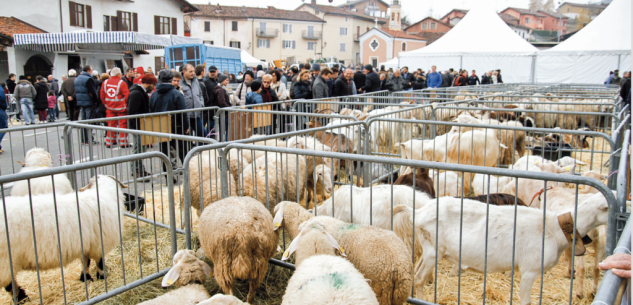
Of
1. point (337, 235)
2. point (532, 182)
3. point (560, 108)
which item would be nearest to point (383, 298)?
point (337, 235)

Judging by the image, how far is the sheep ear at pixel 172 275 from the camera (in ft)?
10.6

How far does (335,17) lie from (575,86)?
Answer: 6207 cm

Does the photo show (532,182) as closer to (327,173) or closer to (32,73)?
(327,173)

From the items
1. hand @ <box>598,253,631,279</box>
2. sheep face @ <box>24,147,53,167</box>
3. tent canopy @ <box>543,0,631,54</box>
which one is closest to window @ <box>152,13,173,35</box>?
tent canopy @ <box>543,0,631,54</box>

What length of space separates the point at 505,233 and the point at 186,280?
96.9 inches

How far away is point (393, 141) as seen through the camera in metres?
7.25

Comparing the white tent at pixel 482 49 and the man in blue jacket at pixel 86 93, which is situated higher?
the white tent at pixel 482 49

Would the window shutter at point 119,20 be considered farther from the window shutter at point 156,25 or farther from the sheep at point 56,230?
the sheep at point 56,230

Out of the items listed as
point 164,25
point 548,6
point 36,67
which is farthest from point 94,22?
point 548,6

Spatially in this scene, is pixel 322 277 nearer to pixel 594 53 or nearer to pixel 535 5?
pixel 594 53

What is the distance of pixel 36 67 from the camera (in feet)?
84.9

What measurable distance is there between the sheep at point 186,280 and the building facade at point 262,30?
62791 millimetres

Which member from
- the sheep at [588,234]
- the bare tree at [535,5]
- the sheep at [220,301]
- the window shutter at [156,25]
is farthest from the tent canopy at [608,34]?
the bare tree at [535,5]

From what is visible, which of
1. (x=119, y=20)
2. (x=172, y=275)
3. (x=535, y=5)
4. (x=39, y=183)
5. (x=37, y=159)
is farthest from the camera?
(x=535, y=5)
